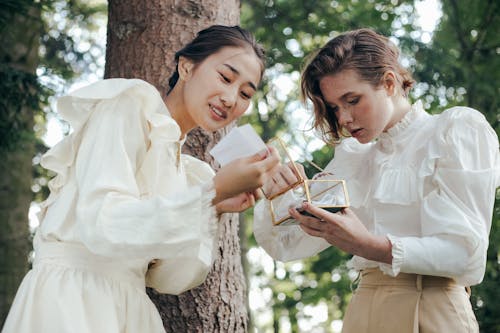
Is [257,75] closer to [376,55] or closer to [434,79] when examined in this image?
[376,55]

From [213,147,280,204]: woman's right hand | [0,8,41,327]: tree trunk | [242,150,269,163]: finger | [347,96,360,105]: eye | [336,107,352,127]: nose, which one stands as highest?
[347,96,360,105]: eye

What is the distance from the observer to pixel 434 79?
23.3 feet

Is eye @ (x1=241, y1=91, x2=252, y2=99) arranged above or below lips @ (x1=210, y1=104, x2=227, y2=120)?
above

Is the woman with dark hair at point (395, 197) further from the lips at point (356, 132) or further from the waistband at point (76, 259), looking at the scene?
the waistband at point (76, 259)

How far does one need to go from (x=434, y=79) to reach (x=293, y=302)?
494 centimetres

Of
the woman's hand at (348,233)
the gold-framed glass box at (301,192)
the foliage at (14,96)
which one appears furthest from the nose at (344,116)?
the foliage at (14,96)

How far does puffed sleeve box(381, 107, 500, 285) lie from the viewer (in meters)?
2.54

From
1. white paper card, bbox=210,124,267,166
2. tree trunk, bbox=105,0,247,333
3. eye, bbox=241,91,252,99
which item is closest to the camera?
white paper card, bbox=210,124,267,166

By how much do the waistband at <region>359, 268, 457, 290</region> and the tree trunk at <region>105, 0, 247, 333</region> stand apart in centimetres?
89

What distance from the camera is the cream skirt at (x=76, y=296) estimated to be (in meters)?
2.20

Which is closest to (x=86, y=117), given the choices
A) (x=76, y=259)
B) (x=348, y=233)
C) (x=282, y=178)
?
(x=76, y=259)

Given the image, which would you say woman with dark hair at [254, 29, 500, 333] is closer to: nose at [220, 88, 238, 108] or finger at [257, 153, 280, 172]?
finger at [257, 153, 280, 172]

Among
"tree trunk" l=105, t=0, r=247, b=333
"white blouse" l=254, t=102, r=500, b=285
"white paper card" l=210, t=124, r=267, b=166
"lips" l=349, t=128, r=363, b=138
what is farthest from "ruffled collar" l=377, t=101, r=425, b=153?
"tree trunk" l=105, t=0, r=247, b=333

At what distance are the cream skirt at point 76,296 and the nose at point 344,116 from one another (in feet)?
3.71
